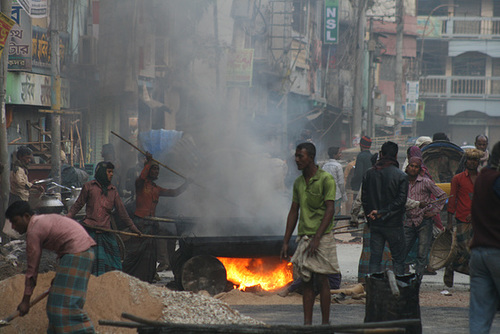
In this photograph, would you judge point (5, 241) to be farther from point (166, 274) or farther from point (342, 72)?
point (342, 72)

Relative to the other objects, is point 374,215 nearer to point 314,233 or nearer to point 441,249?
point 314,233

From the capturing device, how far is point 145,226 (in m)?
10.5

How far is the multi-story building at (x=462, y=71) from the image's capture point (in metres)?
59.2

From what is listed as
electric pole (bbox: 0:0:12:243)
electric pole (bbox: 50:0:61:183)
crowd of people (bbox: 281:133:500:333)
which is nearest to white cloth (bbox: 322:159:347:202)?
crowd of people (bbox: 281:133:500:333)

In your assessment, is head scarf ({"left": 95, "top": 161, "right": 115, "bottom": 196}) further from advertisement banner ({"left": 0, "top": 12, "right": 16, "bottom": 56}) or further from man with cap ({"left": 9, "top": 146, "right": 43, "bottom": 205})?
man with cap ({"left": 9, "top": 146, "right": 43, "bottom": 205})

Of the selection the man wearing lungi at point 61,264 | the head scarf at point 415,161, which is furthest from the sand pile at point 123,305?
the head scarf at point 415,161

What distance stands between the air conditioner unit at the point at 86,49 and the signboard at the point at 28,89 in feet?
8.03

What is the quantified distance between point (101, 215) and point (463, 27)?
183 ft

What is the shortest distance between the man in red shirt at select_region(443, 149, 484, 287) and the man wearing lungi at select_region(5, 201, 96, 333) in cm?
495

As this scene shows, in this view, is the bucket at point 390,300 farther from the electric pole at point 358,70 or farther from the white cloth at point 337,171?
the electric pole at point 358,70

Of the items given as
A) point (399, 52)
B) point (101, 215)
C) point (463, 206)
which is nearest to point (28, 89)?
point (101, 215)

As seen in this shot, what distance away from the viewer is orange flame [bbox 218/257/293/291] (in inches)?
387

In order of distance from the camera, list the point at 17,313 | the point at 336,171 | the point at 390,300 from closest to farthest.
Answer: the point at 17,313
the point at 390,300
the point at 336,171

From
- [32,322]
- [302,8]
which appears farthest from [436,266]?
[302,8]
